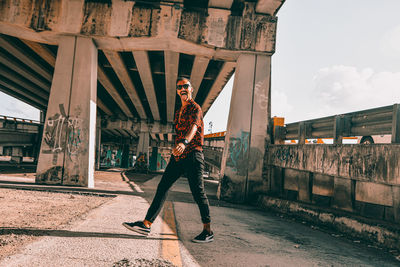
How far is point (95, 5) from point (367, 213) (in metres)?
9.27

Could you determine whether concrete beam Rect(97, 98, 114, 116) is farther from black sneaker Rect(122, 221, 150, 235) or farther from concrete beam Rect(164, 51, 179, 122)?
black sneaker Rect(122, 221, 150, 235)

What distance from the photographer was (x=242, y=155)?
26.8ft

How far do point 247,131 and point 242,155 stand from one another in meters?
0.78

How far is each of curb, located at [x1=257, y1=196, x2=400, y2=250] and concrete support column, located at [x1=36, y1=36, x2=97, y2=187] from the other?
6.03 m

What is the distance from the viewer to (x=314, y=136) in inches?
268

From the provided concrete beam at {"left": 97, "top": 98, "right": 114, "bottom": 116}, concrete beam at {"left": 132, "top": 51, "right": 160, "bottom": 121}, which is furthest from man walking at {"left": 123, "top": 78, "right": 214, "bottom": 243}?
concrete beam at {"left": 97, "top": 98, "right": 114, "bottom": 116}

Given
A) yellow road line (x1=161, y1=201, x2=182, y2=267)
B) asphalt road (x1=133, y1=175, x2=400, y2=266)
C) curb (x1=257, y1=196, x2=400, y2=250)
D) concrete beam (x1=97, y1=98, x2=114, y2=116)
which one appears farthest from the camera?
concrete beam (x1=97, y1=98, x2=114, y2=116)

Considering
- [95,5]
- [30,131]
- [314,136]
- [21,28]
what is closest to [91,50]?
[95,5]

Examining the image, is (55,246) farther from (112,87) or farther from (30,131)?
(30,131)

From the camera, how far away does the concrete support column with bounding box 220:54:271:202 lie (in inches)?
315

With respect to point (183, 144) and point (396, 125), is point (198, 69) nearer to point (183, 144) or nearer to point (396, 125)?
point (396, 125)

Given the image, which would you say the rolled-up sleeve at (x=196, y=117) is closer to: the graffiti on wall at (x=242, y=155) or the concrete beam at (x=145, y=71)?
the graffiti on wall at (x=242, y=155)

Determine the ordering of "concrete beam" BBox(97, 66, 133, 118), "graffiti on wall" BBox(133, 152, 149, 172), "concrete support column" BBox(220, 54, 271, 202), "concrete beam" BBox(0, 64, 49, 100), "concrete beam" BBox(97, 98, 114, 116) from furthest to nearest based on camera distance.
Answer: "graffiti on wall" BBox(133, 152, 149, 172) < "concrete beam" BBox(97, 98, 114, 116) < "concrete beam" BBox(0, 64, 49, 100) < "concrete beam" BBox(97, 66, 133, 118) < "concrete support column" BBox(220, 54, 271, 202)

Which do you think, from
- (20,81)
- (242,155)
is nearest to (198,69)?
(242,155)
